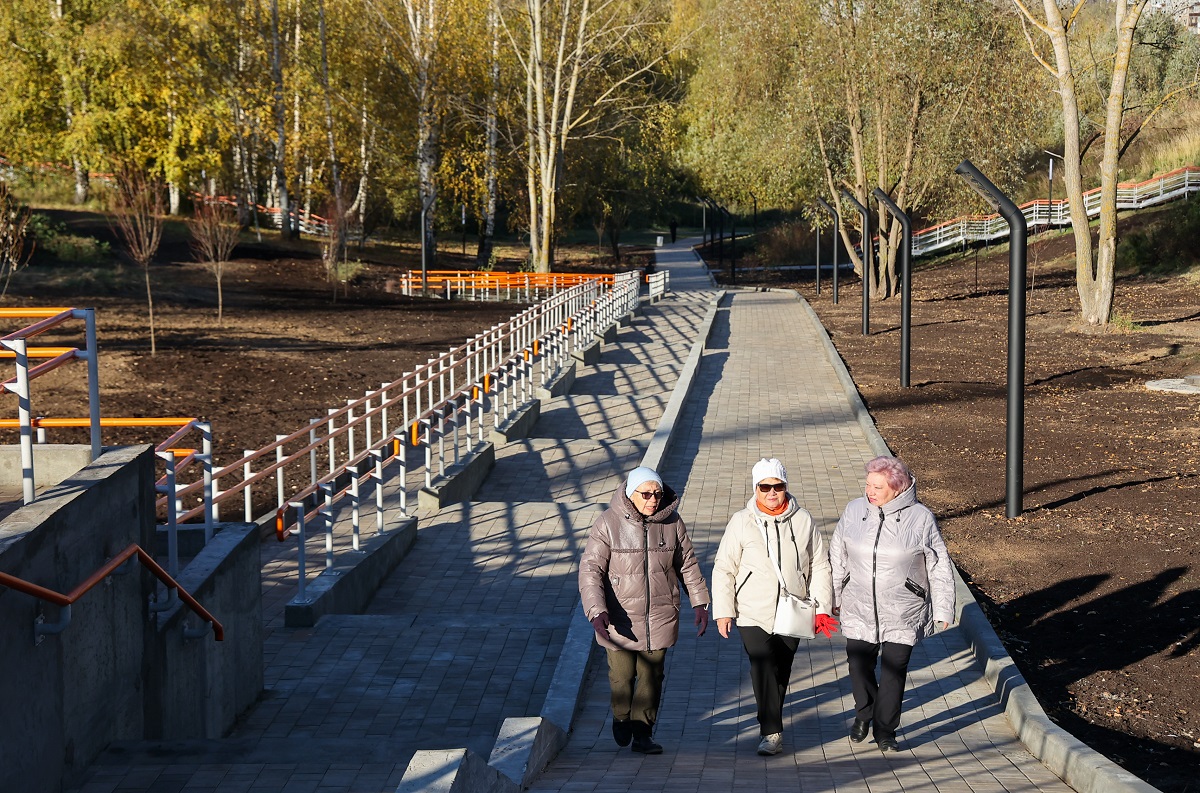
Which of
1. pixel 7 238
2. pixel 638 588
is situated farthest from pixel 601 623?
pixel 7 238

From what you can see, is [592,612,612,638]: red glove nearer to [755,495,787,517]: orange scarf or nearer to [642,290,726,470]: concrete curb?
[755,495,787,517]: orange scarf

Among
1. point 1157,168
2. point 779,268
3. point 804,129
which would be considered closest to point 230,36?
point 804,129

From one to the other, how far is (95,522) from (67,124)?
48.5 metres

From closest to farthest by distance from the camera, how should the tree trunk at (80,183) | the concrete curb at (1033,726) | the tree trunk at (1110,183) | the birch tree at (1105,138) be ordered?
the concrete curb at (1033,726)
the birch tree at (1105,138)
the tree trunk at (1110,183)
the tree trunk at (80,183)

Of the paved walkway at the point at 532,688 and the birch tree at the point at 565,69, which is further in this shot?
the birch tree at the point at 565,69

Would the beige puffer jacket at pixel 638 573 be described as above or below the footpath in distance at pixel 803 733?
above

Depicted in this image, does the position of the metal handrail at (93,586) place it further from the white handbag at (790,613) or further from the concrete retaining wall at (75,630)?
the white handbag at (790,613)

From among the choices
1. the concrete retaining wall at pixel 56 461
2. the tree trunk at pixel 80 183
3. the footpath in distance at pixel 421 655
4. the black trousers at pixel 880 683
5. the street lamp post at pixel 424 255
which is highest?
the tree trunk at pixel 80 183

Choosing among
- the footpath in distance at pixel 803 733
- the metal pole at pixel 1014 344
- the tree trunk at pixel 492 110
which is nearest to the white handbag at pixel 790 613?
the footpath in distance at pixel 803 733

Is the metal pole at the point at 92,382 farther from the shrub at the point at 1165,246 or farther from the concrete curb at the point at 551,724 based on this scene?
the shrub at the point at 1165,246

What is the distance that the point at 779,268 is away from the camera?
58.7 meters

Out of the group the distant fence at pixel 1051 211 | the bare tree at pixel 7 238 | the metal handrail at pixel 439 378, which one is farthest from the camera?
the distant fence at pixel 1051 211

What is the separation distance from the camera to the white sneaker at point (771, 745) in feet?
19.4

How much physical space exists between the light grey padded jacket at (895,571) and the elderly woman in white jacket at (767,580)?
148 mm
